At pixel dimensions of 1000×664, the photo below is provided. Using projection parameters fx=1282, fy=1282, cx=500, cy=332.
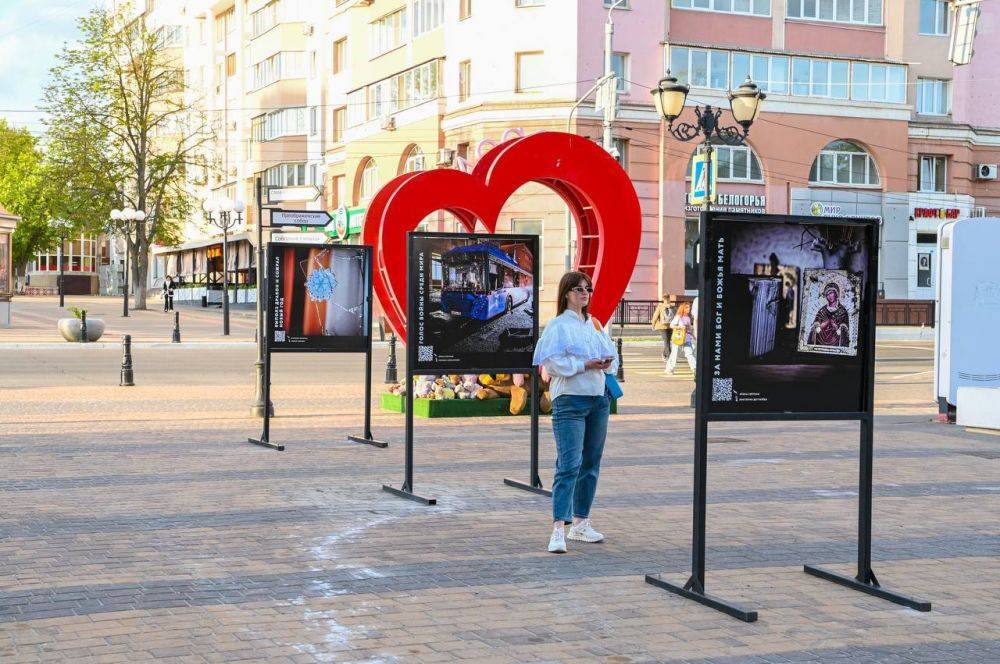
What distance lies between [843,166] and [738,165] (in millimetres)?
4419

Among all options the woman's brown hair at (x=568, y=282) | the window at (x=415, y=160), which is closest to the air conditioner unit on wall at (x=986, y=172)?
the window at (x=415, y=160)

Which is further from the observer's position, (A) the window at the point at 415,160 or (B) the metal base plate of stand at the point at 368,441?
(A) the window at the point at 415,160

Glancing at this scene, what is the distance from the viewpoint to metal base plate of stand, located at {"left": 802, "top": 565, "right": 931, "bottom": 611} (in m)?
7.01

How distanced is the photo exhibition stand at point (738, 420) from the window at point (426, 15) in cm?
4360

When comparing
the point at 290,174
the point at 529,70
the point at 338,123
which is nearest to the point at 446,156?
the point at 529,70

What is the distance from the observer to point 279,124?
67.5m

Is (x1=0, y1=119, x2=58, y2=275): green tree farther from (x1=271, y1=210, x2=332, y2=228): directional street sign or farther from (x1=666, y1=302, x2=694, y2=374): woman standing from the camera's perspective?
(x1=271, y1=210, x2=332, y2=228): directional street sign

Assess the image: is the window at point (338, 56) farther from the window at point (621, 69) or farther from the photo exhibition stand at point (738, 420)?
the photo exhibition stand at point (738, 420)

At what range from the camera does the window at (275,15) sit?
218 feet

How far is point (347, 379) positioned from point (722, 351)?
17836 mm

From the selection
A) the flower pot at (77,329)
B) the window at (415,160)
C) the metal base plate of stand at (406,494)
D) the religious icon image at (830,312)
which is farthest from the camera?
the window at (415,160)

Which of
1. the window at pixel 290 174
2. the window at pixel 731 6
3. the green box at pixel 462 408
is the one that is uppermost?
the window at pixel 731 6

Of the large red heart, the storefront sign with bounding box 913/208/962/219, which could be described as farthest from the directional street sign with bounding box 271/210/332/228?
the storefront sign with bounding box 913/208/962/219

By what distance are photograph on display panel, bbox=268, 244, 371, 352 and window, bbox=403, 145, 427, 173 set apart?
34836 millimetres
